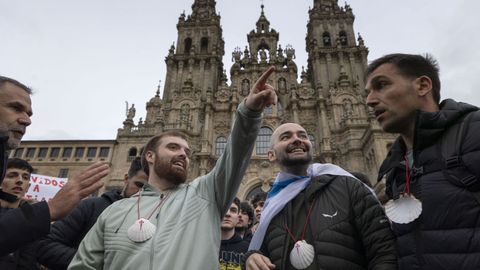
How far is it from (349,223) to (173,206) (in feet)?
4.92

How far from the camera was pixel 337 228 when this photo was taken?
2281 millimetres

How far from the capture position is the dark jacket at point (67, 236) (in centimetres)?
288

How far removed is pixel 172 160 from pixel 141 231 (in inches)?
30.1

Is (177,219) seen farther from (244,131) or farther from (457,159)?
(457,159)

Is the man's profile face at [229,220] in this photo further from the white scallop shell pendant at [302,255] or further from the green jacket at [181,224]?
the white scallop shell pendant at [302,255]

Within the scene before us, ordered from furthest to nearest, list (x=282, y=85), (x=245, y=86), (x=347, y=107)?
(x=245, y=86) → (x=282, y=85) → (x=347, y=107)

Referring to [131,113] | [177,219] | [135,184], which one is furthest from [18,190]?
[131,113]

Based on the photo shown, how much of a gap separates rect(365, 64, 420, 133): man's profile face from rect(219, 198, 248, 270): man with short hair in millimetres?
2993

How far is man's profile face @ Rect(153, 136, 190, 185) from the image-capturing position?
2680mm

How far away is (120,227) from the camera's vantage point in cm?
230

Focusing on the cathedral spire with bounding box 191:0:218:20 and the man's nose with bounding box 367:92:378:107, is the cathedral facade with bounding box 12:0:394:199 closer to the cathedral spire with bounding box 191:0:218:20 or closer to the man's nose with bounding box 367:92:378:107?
the cathedral spire with bounding box 191:0:218:20

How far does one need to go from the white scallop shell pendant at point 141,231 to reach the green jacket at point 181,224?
4 cm

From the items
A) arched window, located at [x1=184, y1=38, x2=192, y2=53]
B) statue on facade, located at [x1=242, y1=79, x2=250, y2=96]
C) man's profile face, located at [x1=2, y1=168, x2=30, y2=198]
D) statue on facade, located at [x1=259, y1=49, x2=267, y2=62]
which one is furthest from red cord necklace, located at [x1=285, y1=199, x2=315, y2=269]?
arched window, located at [x1=184, y1=38, x2=192, y2=53]

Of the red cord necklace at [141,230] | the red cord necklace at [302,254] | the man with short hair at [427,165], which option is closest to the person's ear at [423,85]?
the man with short hair at [427,165]
